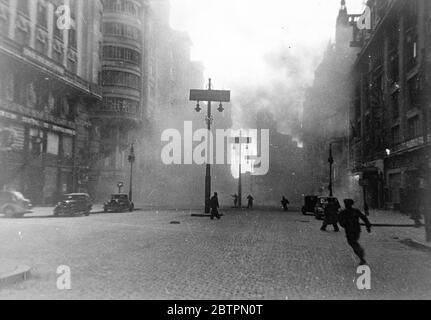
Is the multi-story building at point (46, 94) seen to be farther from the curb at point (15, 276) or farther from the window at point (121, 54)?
the curb at point (15, 276)

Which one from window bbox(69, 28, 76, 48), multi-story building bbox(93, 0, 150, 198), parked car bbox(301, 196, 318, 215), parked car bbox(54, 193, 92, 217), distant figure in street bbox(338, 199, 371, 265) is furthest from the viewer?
multi-story building bbox(93, 0, 150, 198)

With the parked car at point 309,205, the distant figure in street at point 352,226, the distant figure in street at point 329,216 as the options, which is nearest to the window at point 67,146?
the parked car at point 309,205

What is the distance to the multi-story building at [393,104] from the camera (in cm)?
3120

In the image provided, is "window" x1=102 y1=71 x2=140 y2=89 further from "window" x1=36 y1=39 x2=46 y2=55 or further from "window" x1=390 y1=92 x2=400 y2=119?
"window" x1=390 y1=92 x2=400 y2=119

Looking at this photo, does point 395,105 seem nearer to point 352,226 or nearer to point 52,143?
point 52,143

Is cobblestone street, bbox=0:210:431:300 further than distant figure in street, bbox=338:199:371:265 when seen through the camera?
No

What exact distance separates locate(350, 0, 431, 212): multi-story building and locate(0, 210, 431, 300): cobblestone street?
56.5 feet

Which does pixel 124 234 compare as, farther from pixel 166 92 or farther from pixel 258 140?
pixel 258 140

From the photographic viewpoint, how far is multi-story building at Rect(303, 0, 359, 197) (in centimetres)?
7031

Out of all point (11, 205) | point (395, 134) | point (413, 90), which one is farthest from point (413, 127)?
point (11, 205)

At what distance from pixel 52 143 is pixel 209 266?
3383 centimetres

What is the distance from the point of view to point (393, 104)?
127 ft

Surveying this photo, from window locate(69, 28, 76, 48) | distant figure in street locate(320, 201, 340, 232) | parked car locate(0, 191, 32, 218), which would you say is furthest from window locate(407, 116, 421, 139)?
window locate(69, 28, 76, 48)
